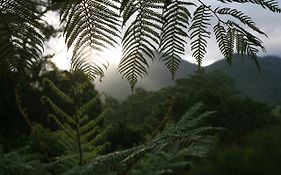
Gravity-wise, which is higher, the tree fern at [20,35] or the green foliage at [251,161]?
the tree fern at [20,35]

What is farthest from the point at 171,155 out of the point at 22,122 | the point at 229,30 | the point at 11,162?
the point at 22,122

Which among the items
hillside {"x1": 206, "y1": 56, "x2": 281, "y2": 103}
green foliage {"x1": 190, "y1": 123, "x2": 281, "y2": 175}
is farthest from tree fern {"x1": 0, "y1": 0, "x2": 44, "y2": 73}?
hillside {"x1": 206, "y1": 56, "x2": 281, "y2": 103}

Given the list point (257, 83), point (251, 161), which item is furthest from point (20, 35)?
point (257, 83)

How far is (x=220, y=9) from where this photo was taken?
0.73 metres

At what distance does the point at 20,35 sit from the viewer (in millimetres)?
621

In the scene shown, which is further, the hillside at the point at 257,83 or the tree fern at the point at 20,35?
the hillside at the point at 257,83

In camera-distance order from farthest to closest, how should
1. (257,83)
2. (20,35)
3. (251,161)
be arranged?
1. (257,83)
2. (251,161)
3. (20,35)

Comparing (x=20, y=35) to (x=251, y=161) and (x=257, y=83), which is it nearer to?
(x=251, y=161)

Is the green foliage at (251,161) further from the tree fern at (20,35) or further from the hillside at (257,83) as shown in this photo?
the hillside at (257,83)

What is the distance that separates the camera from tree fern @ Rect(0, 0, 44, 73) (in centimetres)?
62

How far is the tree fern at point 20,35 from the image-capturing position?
0.62 metres

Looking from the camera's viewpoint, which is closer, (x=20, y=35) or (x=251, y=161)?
(x=20, y=35)

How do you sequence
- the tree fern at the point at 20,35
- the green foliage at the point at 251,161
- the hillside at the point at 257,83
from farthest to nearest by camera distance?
1. the hillside at the point at 257,83
2. the green foliage at the point at 251,161
3. the tree fern at the point at 20,35

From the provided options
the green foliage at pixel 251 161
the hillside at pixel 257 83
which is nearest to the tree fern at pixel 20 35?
the green foliage at pixel 251 161
